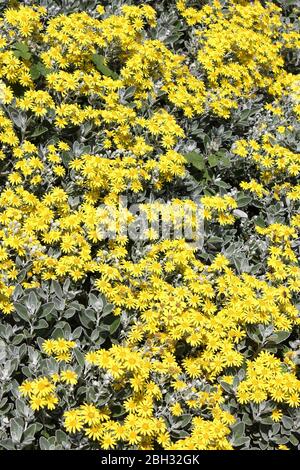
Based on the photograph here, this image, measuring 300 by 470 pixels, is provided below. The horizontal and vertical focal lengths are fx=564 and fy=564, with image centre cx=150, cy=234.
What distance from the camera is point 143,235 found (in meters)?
4.49

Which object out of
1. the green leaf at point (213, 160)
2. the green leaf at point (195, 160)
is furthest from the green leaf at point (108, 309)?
the green leaf at point (213, 160)

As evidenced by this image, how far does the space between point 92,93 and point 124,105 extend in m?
0.37

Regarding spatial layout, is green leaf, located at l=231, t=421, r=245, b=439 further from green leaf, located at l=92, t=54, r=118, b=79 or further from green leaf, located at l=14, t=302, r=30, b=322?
green leaf, located at l=92, t=54, r=118, b=79

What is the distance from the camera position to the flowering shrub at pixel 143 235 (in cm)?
364

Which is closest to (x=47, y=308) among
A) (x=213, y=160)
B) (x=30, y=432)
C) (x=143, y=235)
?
(x=30, y=432)

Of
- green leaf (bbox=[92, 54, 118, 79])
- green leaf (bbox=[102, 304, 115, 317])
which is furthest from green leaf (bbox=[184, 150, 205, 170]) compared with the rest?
green leaf (bbox=[102, 304, 115, 317])

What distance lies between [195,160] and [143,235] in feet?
4.08

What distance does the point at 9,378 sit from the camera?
3602 mm

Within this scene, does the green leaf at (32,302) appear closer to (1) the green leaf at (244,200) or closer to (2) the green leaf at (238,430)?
(2) the green leaf at (238,430)

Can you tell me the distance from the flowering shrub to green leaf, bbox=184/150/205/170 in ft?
0.05

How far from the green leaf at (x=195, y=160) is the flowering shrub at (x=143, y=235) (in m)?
0.01

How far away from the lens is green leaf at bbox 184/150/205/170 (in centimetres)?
534

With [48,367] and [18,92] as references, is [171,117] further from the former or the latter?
[48,367]

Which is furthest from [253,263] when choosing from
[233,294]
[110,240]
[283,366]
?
[110,240]
